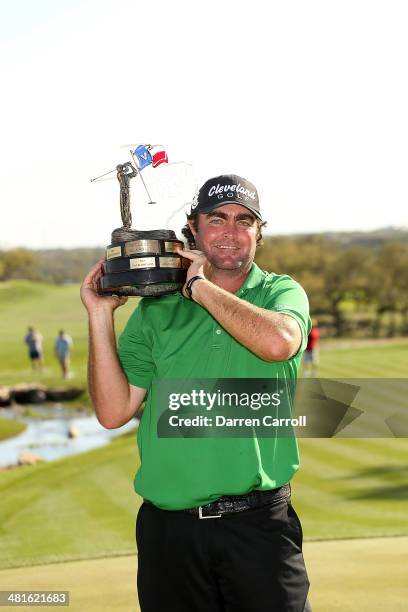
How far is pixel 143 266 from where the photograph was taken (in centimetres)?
314

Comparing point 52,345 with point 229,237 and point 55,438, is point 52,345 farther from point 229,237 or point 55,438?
point 229,237

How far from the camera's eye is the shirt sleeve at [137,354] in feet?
10.7

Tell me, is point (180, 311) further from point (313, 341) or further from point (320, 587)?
point (313, 341)

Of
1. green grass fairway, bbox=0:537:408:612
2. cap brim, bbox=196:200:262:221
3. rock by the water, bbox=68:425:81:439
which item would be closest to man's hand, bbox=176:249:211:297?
cap brim, bbox=196:200:262:221

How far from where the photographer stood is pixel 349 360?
1064 inches

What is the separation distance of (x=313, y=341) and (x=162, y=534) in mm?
20327

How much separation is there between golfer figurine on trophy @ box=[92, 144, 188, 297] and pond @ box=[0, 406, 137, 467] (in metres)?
13.8

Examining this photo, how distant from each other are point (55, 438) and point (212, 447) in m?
17.9

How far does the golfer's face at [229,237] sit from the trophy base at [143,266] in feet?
0.44

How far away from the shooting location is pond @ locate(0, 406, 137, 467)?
18422 mm

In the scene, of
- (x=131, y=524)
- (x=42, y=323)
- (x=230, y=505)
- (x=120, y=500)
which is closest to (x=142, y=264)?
(x=230, y=505)

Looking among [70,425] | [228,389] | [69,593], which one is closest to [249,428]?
[228,389]

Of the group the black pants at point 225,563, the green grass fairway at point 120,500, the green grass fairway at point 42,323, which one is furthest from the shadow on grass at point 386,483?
the green grass fairway at point 42,323

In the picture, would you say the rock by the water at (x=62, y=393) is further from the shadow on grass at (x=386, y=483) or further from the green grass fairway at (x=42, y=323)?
the shadow on grass at (x=386, y=483)
